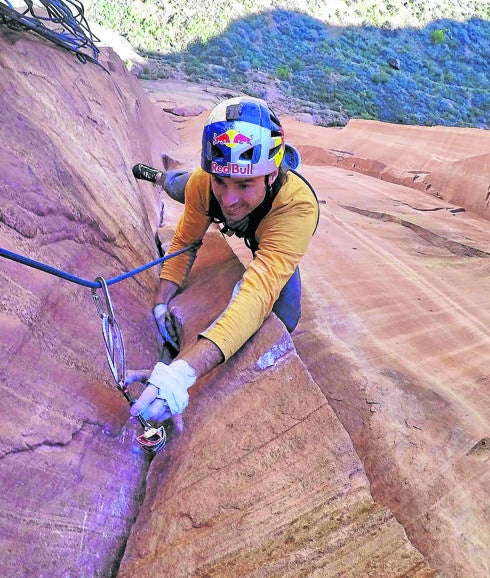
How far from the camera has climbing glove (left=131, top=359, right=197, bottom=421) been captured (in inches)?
48.8

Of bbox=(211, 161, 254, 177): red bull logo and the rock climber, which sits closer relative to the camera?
the rock climber

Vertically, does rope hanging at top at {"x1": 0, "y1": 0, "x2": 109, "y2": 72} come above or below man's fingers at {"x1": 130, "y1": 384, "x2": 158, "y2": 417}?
above

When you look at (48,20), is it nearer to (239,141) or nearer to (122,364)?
(239,141)

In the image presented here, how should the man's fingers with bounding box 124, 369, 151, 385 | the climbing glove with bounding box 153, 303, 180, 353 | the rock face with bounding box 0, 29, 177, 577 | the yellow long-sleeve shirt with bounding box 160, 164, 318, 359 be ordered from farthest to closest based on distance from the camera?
the climbing glove with bounding box 153, 303, 180, 353 < the yellow long-sleeve shirt with bounding box 160, 164, 318, 359 < the man's fingers with bounding box 124, 369, 151, 385 < the rock face with bounding box 0, 29, 177, 577

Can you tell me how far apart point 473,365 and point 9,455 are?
5.41 ft

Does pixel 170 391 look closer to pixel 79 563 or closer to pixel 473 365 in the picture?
pixel 79 563

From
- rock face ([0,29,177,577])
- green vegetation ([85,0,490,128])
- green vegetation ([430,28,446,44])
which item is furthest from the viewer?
green vegetation ([430,28,446,44])

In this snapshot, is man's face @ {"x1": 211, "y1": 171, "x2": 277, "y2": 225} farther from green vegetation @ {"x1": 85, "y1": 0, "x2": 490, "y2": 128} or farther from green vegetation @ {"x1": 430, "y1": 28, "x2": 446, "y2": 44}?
green vegetation @ {"x1": 430, "y1": 28, "x2": 446, "y2": 44}

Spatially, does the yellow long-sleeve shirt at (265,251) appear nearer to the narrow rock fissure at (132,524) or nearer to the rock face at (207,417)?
the rock face at (207,417)

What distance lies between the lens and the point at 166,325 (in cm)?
186

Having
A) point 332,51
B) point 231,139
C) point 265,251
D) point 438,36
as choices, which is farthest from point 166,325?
point 438,36

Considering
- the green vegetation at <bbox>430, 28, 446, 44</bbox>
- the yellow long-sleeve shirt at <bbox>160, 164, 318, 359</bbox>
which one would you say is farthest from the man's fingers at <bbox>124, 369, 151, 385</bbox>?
the green vegetation at <bbox>430, 28, 446, 44</bbox>

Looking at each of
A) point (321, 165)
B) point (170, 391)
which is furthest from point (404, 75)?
point (170, 391)

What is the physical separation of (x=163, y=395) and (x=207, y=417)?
0.70 feet
